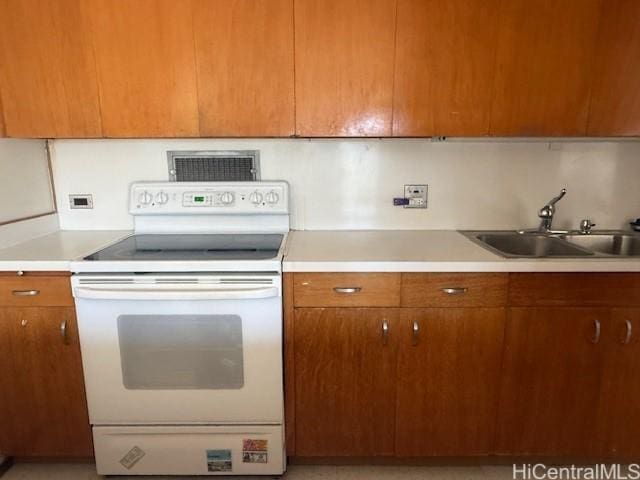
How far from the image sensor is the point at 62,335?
1466 mm

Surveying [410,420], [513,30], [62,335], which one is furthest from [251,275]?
[513,30]

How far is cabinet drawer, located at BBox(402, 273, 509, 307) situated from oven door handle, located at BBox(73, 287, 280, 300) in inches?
20.5

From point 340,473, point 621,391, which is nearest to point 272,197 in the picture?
point 340,473

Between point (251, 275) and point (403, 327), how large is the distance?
0.61 m

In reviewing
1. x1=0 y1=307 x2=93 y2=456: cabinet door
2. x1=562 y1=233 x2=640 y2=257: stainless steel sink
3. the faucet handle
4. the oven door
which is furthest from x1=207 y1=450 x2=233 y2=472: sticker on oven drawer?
the faucet handle

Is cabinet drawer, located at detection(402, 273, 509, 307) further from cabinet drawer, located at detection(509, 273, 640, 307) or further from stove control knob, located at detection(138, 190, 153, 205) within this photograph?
stove control knob, located at detection(138, 190, 153, 205)

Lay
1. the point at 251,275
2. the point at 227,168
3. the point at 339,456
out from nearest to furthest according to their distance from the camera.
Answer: the point at 251,275, the point at 339,456, the point at 227,168

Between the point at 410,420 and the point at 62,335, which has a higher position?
the point at 62,335

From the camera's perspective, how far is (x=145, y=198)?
1864mm

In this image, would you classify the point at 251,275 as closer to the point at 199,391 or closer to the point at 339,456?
the point at 199,391

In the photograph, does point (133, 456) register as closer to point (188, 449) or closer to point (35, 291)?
point (188, 449)

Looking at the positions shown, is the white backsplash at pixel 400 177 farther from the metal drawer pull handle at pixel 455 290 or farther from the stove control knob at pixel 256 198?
the metal drawer pull handle at pixel 455 290

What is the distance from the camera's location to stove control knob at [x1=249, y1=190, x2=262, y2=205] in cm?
186

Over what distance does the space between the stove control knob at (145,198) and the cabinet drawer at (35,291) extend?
1.77ft
